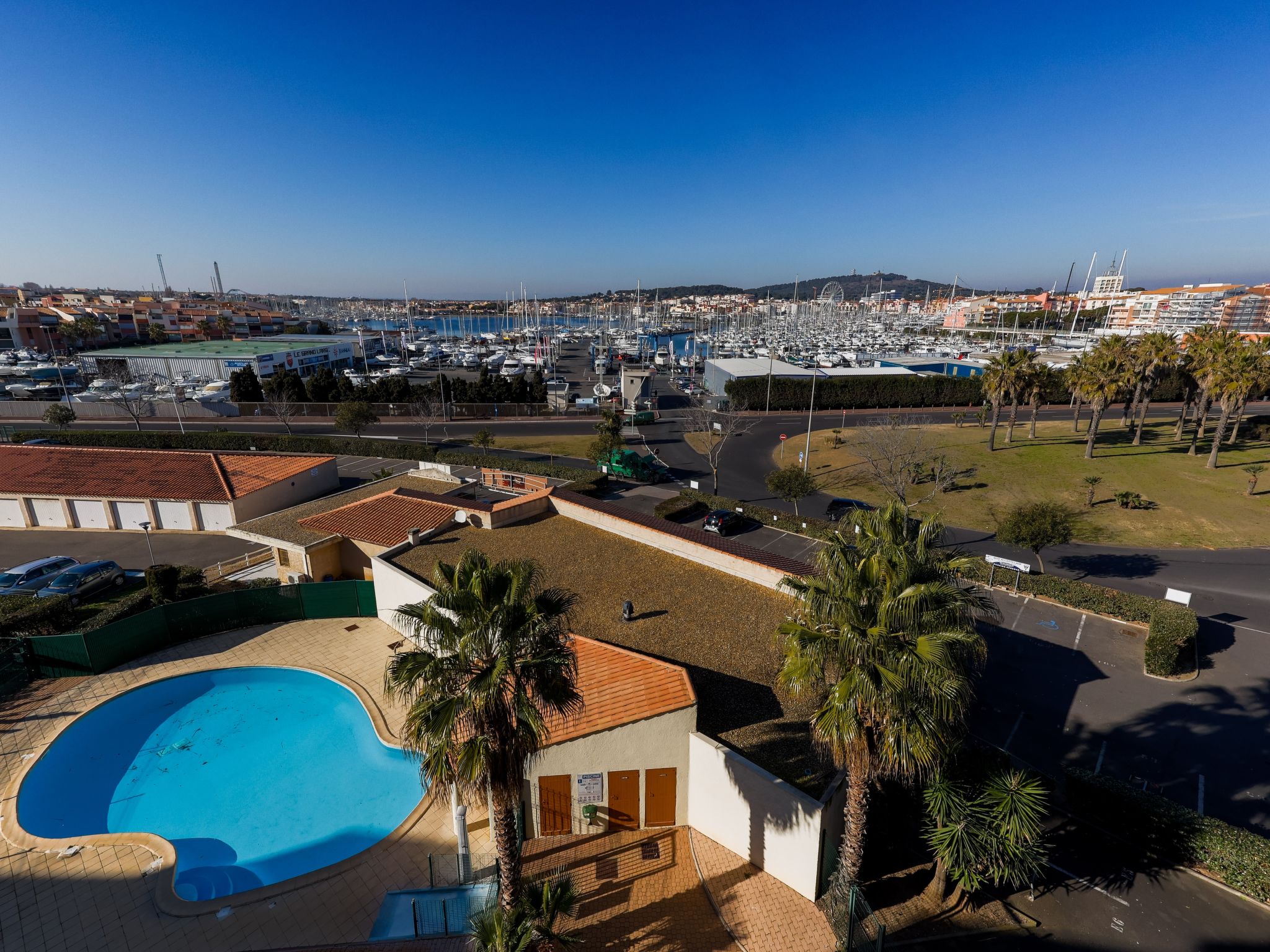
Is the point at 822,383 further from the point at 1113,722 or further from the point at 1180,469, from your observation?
the point at 1113,722

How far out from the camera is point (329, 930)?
11.8 metres

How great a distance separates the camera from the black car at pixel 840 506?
35375mm

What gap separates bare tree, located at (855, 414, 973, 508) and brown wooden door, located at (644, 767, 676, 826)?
25557 mm

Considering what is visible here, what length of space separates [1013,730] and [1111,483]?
1226 inches

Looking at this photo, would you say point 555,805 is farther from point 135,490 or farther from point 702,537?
point 135,490

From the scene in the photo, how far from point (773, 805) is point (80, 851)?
1597 centimetres

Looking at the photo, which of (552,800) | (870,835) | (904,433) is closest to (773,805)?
(870,835)

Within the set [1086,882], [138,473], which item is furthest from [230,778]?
[138,473]

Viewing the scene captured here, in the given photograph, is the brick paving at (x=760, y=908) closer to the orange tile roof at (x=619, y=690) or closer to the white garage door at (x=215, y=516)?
the orange tile roof at (x=619, y=690)

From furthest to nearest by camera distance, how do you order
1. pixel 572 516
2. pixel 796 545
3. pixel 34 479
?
pixel 34 479 < pixel 796 545 < pixel 572 516

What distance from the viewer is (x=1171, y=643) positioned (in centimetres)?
1909

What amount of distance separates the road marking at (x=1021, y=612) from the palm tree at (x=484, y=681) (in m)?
20.4

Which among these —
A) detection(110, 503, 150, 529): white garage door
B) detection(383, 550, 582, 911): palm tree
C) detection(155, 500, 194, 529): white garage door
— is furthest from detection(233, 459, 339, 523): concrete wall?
detection(383, 550, 582, 911): palm tree

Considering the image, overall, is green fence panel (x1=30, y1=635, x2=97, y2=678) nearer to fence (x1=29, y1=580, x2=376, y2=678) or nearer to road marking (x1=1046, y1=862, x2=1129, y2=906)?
fence (x1=29, y1=580, x2=376, y2=678)
